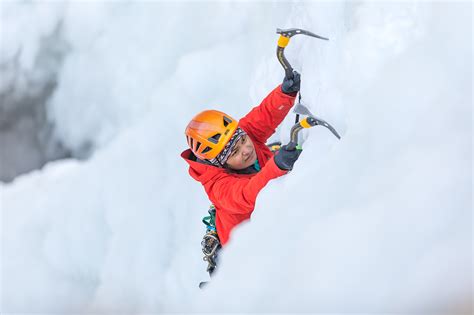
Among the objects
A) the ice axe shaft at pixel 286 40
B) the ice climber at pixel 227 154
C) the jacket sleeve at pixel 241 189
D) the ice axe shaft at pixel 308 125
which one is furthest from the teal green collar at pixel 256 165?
the ice axe shaft at pixel 308 125

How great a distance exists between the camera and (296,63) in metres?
2.04

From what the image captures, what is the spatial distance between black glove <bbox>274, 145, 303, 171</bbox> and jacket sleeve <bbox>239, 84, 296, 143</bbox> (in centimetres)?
47

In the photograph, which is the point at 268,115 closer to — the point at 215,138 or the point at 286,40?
the point at 215,138

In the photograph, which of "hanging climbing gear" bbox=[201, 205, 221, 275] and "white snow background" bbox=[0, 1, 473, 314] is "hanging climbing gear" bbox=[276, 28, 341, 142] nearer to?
"white snow background" bbox=[0, 1, 473, 314]

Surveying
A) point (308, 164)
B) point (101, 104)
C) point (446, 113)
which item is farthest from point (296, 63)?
point (101, 104)

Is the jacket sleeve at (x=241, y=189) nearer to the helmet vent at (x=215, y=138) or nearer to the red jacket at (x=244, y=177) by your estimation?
the red jacket at (x=244, y=177)

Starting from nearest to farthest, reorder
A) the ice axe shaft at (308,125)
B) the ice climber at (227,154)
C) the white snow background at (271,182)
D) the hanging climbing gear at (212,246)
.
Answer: the white snow background at (271,182) → the ice axe shaft at (308,125) → the ice climber at (227,154) → the hanging climbing gear at (212,246)

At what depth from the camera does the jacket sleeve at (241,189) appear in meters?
1.75

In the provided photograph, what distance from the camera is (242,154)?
2.18 metres

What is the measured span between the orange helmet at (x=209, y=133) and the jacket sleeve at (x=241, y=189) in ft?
0.42

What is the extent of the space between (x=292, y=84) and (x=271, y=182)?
53 cm

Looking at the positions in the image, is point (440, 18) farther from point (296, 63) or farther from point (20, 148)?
point (20, 148)

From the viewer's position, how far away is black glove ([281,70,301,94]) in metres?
2.06

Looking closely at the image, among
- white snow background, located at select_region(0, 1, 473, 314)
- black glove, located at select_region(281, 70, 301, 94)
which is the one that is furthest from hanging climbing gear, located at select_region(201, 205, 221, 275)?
black glove, located at select_region(281, 70, 301, 94)
